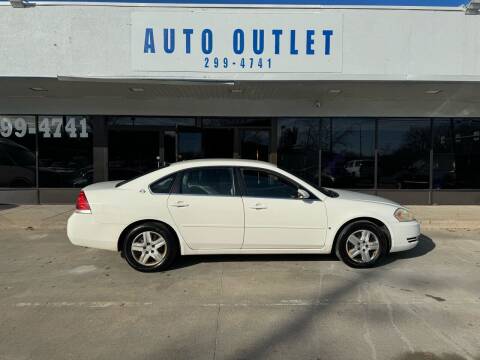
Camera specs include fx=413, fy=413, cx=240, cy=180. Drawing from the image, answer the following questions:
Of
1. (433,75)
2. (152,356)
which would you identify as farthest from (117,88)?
(152,356)

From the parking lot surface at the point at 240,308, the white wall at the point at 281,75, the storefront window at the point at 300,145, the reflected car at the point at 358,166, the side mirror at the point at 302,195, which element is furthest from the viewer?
the reflected car at the point at 358,166

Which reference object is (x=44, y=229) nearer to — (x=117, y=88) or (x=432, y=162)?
(x=117, y=88)

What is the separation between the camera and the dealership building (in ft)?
29.5

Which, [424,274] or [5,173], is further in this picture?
[5,173]

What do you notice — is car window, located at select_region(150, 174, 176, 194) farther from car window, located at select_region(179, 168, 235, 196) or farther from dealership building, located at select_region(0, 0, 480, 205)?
dealership building, located at select_region(0, 0, 480, 205)

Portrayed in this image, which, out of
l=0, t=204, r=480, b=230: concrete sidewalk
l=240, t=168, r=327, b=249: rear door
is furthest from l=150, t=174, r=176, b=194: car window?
l=0, t=204, r=480, b=230: concrete sidewalk

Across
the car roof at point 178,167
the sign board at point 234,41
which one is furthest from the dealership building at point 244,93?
the car roof at point 178,167

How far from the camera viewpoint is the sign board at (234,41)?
9016mm

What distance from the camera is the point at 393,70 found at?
9117mm

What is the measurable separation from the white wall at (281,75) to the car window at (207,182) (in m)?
3.67

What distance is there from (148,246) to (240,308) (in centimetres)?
182

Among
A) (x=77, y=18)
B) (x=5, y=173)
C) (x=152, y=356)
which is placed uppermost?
(x=77, y=18)

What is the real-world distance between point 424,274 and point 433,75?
16.3 ft

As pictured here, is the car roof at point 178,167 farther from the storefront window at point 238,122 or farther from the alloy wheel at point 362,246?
the storefront window at point 238,122
